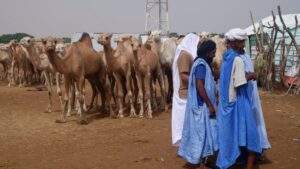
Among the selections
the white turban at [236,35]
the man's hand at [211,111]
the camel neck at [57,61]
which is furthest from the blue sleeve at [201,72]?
the camel neck at [57,61]

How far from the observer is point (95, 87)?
11016 mm

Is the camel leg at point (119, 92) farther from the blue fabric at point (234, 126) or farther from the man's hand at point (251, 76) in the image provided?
the man's hand at point (251, 76)

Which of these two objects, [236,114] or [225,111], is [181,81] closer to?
[225,111]

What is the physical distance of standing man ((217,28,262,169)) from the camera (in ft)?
16.6

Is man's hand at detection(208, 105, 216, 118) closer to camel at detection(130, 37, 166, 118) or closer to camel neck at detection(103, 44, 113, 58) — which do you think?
camel at detection(130, 37, 166, 118)

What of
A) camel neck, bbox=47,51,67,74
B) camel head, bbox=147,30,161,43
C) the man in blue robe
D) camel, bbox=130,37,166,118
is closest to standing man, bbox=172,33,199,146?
the man in blue robe

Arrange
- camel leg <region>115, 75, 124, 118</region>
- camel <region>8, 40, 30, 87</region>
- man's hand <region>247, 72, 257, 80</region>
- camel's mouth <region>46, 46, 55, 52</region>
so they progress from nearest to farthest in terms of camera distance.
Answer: man's hand <region>247, 72, 257, 80</region> < camel's mouth <region>46, 46, 55, 52</region> < camel leg <region>115, 75, 124, 118</region> < camel <region>8, 40, 30, 87</region>

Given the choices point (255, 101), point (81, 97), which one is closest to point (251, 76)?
point (255, 101)

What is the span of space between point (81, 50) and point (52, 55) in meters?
0.82

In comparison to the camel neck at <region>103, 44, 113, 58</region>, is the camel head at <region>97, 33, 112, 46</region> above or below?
above

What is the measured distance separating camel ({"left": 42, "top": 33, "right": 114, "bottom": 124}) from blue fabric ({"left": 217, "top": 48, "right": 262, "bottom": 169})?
4.56 m

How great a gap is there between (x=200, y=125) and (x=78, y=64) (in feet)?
15.0

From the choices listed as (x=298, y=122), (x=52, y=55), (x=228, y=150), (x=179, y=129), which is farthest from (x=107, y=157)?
(x=298, y=122)

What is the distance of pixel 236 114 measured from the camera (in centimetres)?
510
